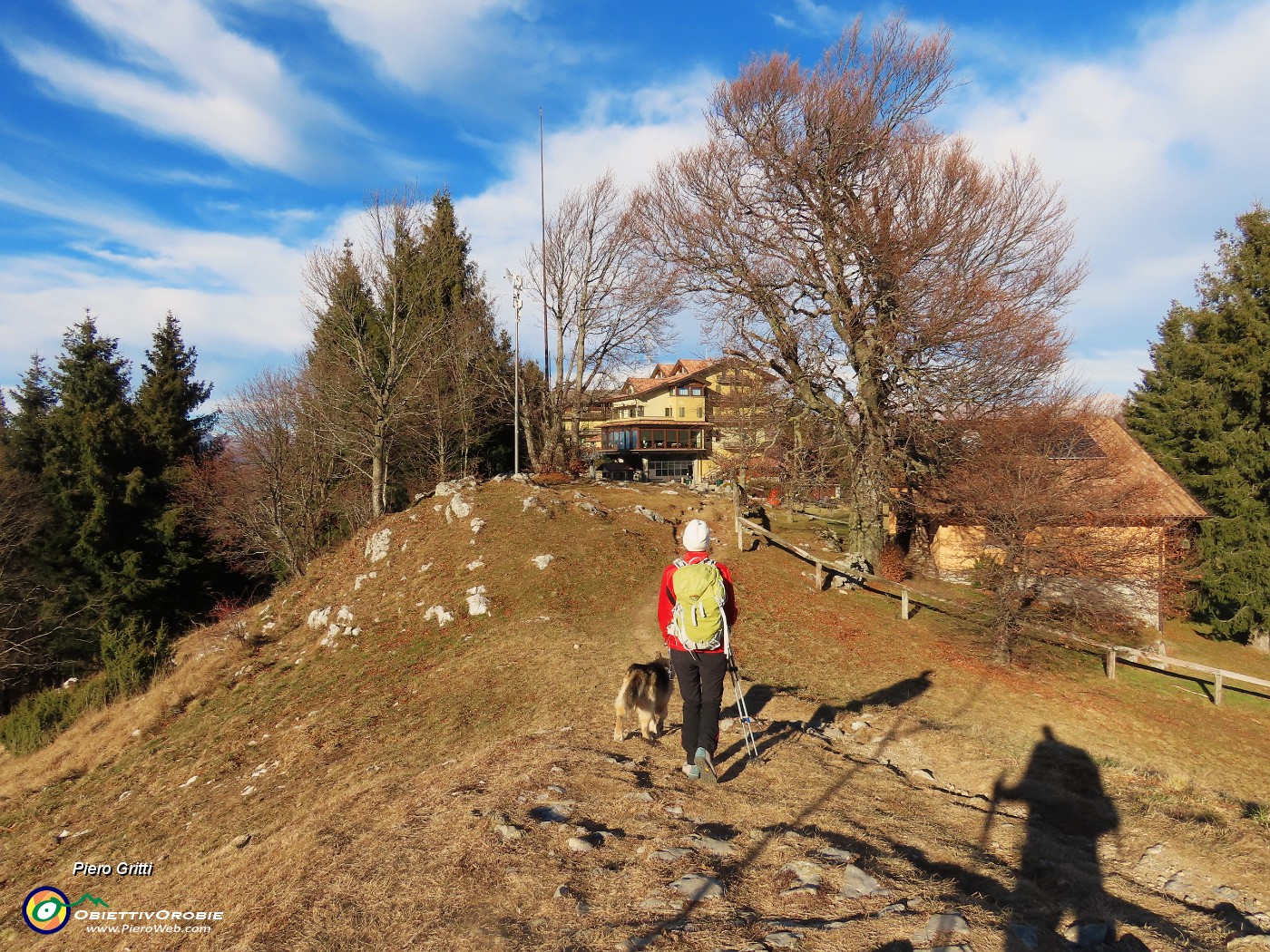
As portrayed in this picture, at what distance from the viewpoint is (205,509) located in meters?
27.5

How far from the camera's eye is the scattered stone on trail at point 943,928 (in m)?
3.75

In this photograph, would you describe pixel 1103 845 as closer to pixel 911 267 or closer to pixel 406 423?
pixel 911 267

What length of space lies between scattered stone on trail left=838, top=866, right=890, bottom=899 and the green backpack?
2.02 m

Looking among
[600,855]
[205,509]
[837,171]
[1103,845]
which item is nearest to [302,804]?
[600,855]

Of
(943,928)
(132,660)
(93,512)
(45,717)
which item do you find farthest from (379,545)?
(943,928)

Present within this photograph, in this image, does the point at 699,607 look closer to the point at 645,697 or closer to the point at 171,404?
the point at 645,697

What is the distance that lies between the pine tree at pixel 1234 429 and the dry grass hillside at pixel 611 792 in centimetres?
920

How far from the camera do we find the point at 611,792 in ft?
19.7

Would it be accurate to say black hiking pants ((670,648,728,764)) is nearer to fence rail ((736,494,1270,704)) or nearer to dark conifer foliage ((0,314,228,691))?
fence rail ((736,494,1270,704))

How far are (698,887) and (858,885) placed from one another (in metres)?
1.10

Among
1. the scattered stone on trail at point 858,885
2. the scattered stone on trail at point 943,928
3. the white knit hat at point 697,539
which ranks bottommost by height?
the scattered stone on trail at point 858,885

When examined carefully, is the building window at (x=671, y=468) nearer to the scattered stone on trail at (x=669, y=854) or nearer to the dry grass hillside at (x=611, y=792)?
the dry grass hillside at (x=611, y=792)

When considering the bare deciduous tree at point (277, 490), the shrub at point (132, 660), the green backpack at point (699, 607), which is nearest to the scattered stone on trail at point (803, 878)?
the green backpack at point (699, 607)

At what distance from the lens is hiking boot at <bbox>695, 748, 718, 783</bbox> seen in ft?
20.6
